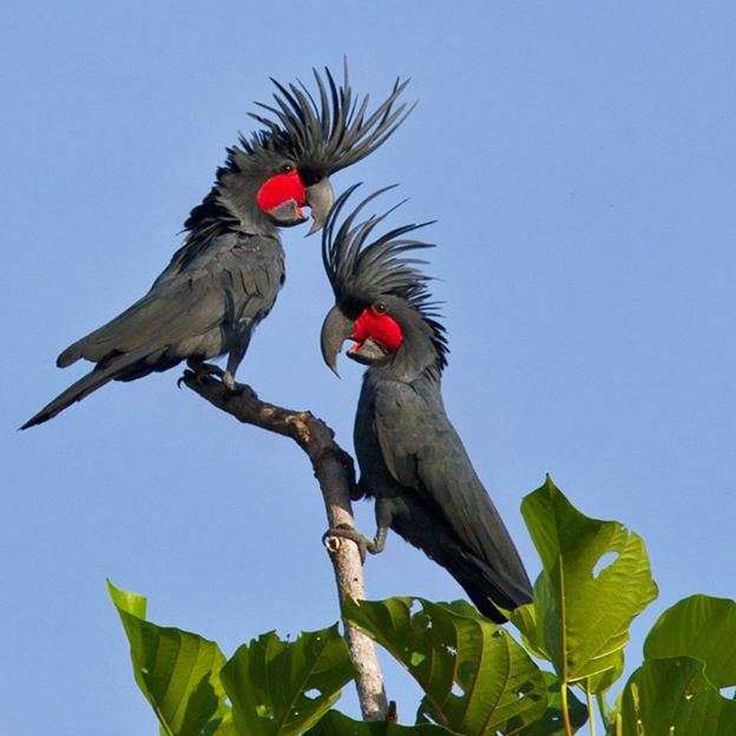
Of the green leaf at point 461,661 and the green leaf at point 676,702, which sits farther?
the green leaf at point 461,661

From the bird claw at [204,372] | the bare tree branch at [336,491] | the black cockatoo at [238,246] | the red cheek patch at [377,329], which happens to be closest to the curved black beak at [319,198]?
the black cockatoo at [238,246]

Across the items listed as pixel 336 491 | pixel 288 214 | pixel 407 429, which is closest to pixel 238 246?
pixel 288 214

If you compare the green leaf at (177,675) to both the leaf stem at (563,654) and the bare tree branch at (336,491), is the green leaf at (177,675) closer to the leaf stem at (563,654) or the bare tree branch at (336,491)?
the bare tree branch at (336,491)

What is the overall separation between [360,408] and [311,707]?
9.68ft

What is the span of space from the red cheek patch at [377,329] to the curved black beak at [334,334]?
5 cm

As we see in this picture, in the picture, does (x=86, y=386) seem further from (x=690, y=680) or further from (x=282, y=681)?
(x=690, y=680)

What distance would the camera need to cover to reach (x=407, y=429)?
6180 mm

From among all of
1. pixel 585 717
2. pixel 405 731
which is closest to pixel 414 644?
pixel 405 731

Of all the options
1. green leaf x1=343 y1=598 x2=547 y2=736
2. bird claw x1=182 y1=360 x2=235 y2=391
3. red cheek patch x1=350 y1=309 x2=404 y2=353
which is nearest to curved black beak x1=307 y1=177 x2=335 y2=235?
bird claw x1=182 y1=360 x2=235 y2=391

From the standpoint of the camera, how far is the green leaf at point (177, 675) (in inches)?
141

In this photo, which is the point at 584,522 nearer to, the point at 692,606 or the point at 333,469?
the point at 692,606


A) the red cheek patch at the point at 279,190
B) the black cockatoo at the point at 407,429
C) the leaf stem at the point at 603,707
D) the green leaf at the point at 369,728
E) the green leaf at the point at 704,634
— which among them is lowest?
the green leaf at the point at 369,728

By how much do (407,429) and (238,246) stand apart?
2.04 meters

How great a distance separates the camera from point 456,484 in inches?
242
